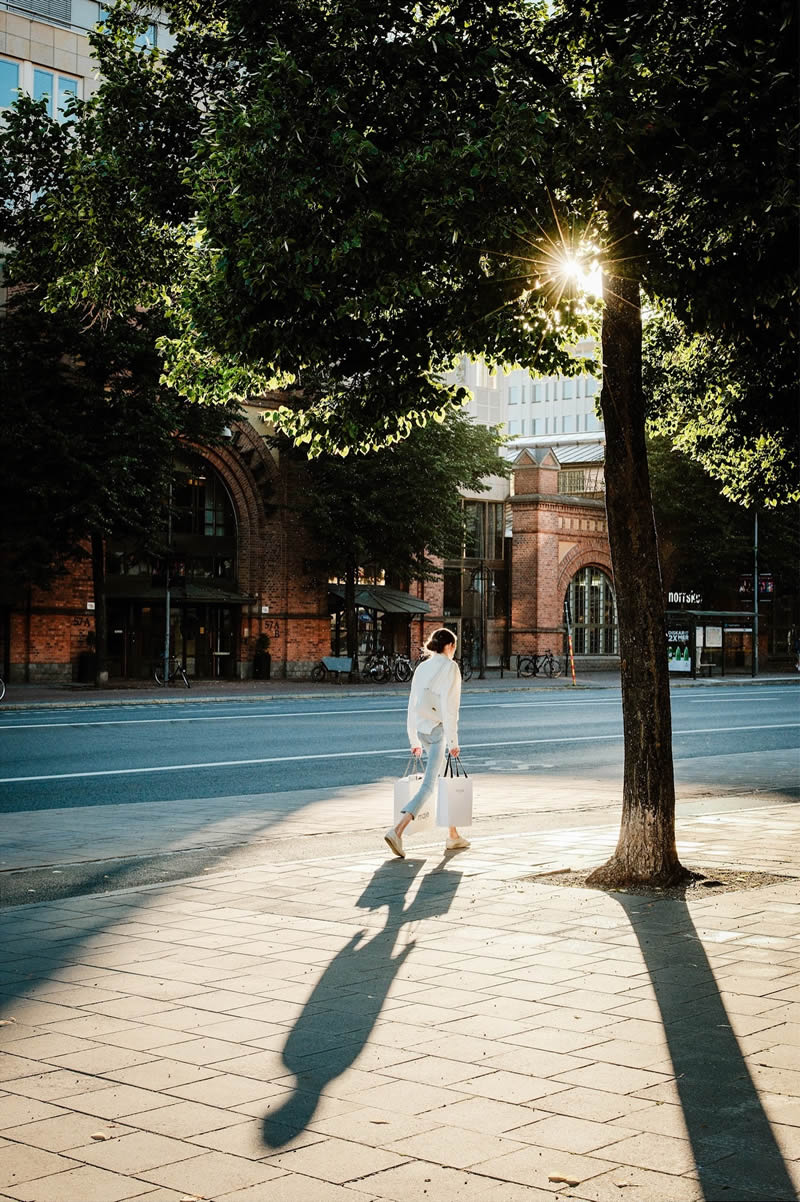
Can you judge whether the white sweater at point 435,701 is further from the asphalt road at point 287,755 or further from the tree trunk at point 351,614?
the tree trunk at point 351,614

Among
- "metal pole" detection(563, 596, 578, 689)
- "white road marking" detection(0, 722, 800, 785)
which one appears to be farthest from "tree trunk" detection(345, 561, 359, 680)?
"white road marking" detection(0, 722, 800, 785)

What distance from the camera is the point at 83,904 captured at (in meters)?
8.08

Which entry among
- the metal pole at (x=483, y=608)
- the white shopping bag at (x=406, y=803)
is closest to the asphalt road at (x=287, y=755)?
the white shopping bag at (x=406, y=803)

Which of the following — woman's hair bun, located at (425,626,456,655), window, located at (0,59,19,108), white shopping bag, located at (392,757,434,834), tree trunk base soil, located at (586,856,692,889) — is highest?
window, located at (0,59,19,108)

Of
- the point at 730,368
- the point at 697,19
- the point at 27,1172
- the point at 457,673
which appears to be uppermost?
the point at 697,19

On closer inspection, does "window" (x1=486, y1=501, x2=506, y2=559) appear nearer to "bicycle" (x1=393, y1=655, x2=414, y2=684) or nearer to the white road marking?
"bicycle" (x1=393, y1=655, x2=414, y2=684)

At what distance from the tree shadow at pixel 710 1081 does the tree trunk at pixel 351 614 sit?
A: 3525 centimetres

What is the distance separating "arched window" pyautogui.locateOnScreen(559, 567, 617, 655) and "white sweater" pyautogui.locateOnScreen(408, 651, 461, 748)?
46507 mm

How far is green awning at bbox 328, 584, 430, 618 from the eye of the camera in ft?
147

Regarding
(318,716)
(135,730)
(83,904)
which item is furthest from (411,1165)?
(318,716)

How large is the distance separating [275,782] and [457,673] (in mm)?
5512

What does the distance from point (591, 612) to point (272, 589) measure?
60.3ft

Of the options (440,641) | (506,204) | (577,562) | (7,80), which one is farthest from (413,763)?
(577,562)

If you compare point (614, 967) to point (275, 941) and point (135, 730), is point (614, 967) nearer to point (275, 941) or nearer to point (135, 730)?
point (275, 941)
